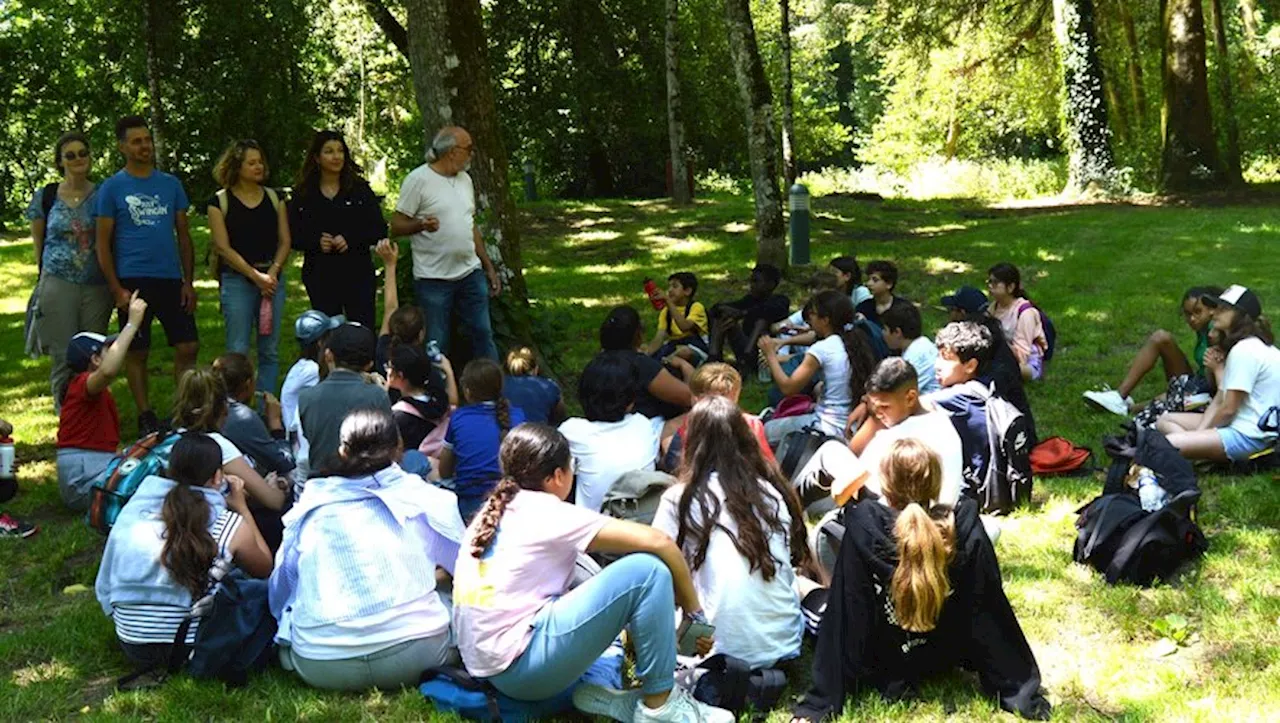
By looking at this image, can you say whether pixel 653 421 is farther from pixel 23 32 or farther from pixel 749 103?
pixel 23 32

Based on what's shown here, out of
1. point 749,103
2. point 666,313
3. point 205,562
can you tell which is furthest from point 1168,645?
point 749,103

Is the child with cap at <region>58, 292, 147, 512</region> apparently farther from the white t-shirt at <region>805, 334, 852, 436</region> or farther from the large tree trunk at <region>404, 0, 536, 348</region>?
the white t-shirt at <region>805, 334, 852, 436</region>

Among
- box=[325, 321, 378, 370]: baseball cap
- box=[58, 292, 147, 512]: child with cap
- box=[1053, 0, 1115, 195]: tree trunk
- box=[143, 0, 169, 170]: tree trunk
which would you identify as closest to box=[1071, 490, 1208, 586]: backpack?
box=[325, 321, 378, 370]: baseball cap

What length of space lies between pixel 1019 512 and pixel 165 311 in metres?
5.26

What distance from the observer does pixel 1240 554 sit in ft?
17.5

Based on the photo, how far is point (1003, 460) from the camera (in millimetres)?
6035

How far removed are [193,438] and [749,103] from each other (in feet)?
29.1

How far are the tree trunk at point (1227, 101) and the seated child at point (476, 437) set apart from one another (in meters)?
19.4

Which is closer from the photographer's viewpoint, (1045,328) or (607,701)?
(607,701)

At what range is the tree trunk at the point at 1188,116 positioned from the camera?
816 inches

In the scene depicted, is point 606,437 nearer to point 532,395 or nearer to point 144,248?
point 532,395

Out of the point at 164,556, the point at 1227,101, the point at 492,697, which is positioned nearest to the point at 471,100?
the point at 164,556

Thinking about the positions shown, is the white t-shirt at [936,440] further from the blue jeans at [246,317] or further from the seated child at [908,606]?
the blue jeans at [246,317]

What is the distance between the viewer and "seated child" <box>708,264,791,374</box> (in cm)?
894
